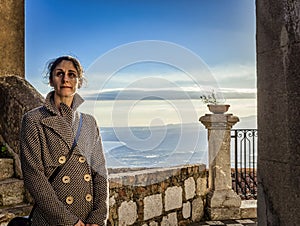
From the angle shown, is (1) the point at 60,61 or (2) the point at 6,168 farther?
(2) the point at 6,168

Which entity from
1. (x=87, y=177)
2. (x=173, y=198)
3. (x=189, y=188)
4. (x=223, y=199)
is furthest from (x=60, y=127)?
(x=223, y=199)

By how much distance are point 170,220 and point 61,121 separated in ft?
11.8

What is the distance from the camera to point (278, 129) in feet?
5.82

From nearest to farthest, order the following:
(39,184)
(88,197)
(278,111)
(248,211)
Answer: (278,111)
(39,184)
(88,197)
(248,211)

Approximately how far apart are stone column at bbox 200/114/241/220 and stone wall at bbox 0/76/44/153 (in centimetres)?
271

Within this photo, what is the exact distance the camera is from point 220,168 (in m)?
6.27

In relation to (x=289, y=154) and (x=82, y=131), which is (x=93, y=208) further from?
(x=289, y=154)

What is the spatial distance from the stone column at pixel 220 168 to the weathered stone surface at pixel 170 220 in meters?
0.88

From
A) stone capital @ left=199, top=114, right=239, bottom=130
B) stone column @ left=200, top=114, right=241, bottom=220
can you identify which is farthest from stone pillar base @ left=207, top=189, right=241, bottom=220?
stone capital @ left=199, top=114, right=239, bottom=130

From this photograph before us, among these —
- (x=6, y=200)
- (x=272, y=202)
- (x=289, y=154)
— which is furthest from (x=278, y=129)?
(x=6, y=200)

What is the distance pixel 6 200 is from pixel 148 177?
1.62m

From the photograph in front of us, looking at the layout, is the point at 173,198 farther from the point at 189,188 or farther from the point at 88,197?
the point at 88,197

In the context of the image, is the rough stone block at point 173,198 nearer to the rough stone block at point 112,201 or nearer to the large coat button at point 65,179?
the rough stone block at point 112,201

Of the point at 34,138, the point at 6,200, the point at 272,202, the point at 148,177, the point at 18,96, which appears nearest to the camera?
the point at 272,202
